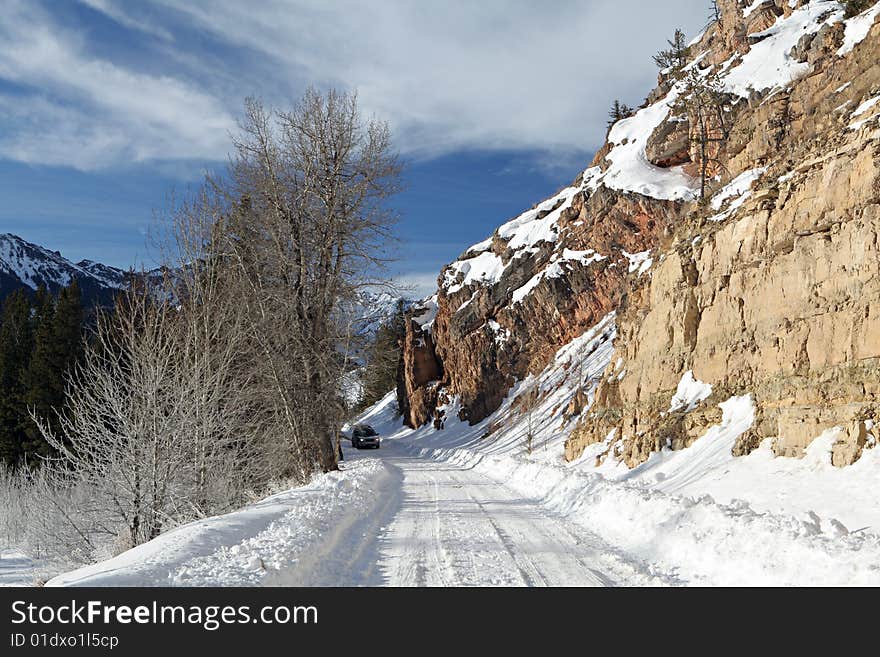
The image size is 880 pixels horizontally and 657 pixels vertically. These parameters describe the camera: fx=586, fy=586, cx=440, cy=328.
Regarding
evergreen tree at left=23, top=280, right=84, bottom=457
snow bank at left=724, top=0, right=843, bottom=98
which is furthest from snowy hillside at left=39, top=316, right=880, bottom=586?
snow bank at left=724, top=0, right=843, bottom=98

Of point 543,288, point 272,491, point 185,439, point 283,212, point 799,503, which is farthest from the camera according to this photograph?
point 543,288

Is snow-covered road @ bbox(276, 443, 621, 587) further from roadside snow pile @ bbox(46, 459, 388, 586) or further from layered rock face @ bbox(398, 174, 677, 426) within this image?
layered rock face @ bbox(398, 174, 677, 426)

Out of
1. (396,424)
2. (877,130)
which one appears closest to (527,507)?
(877,130)

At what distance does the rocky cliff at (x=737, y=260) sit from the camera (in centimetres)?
1241

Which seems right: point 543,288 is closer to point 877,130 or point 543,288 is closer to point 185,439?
point 877,130

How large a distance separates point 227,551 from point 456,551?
3089 mm

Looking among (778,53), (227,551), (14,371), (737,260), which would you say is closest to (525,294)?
(778,53)

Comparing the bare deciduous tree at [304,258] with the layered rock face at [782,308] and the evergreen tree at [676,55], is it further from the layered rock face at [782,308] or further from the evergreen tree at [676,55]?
the evergreen tree at [676,55]

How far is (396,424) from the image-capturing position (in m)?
71.1

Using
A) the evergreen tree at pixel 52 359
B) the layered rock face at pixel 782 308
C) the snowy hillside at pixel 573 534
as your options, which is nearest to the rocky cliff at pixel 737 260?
the layered rock face at pixel 782 308

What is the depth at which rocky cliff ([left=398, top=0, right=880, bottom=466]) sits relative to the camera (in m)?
12.4

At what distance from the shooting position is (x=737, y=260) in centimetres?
1703

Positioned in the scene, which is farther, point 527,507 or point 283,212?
point 283,212

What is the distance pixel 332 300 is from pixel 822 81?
2347 centimetres
